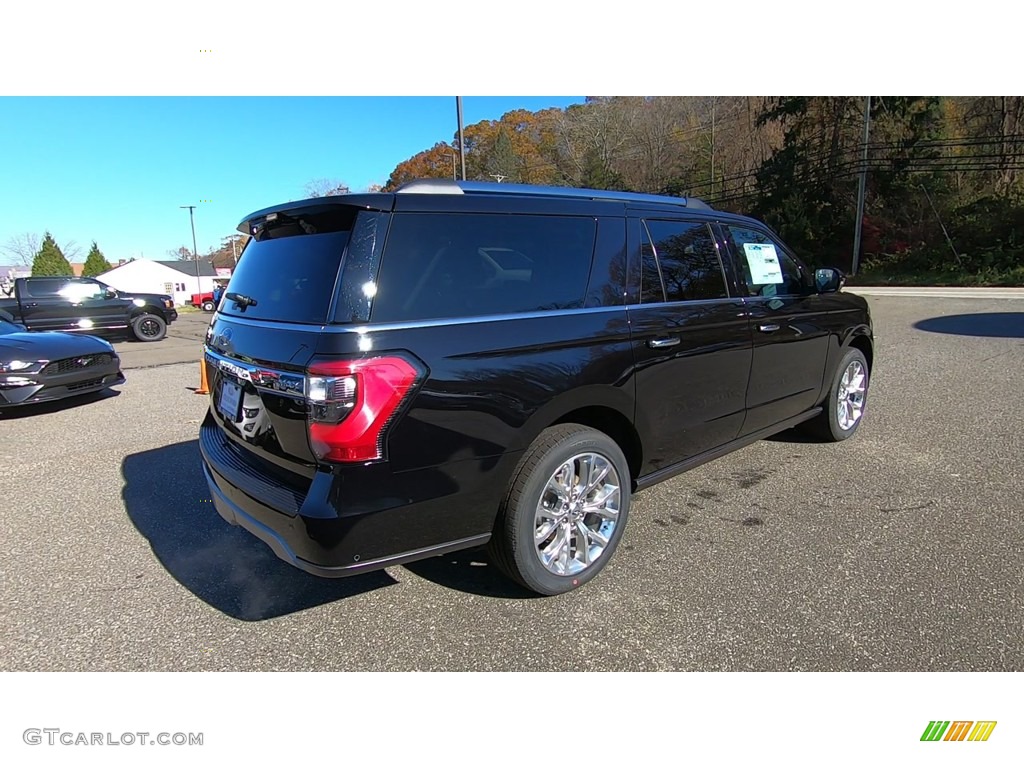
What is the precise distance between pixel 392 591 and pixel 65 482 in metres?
3.16

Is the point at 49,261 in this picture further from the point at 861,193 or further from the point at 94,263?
the point at 861,193

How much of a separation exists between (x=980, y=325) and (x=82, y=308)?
777 inches

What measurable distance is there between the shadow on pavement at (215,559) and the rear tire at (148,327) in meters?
12.3

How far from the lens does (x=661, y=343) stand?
117 inches

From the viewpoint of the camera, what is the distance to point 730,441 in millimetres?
3588

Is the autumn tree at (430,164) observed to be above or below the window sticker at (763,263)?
above

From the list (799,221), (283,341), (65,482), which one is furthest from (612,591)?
(799,221)

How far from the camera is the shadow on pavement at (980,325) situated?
33.2ft

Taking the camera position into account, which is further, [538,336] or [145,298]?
[145,298]

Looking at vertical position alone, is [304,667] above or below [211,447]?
below

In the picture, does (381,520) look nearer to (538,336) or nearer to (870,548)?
(538,336)

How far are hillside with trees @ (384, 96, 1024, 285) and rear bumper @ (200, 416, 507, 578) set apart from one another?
29.4 metres

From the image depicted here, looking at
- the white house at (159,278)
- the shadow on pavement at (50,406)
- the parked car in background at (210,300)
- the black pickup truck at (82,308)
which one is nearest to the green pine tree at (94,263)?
the white house at (159,278)
